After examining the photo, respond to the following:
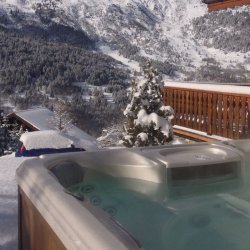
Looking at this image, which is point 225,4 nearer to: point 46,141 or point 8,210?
point 46,141

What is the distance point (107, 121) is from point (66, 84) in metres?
18.9

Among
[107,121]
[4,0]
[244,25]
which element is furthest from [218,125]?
[4,0]

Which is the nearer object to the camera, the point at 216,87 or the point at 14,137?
the point at 216,87

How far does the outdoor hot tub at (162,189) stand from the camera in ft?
7.10

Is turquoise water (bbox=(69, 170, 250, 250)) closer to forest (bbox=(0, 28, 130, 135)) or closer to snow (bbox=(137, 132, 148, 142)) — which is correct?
snow (bbox=(137, 132, 148, 142))

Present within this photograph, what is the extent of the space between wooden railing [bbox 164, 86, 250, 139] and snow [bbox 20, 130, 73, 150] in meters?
1.54

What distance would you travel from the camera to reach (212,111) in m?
4.61

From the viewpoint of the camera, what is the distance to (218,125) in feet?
14.9

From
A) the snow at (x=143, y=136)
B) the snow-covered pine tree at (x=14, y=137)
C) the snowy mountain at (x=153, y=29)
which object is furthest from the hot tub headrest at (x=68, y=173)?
the snowy mountain at (x=153, y=29)

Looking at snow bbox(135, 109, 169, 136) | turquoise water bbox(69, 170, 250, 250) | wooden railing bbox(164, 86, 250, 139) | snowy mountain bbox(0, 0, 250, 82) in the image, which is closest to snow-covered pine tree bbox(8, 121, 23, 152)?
wooden railing bbox(164, 86, 250, 139)

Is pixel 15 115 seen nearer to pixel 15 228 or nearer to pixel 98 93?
pixel 15 228

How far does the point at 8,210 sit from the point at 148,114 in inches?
102

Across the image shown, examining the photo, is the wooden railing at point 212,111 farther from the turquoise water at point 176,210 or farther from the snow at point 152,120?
the turquoise water at point 176,210

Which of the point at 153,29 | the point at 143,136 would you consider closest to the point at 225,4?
the point at 143,136
